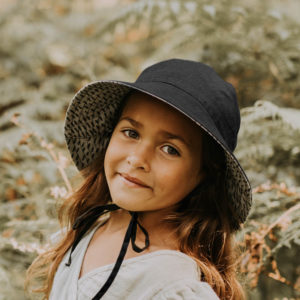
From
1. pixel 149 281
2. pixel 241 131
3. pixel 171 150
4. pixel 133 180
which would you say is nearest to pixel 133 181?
pixel 133 180

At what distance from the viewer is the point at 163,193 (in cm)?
110

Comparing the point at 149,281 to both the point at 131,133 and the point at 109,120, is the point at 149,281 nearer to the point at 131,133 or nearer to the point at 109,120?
the point at 131,133

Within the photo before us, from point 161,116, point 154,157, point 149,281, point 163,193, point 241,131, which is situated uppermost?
point 161,116

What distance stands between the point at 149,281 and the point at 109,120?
25.3 inches

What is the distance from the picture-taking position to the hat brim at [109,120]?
101 cm

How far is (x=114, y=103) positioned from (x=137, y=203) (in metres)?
0.43

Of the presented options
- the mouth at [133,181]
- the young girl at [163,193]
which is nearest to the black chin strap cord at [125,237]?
the young girl at [163,193]

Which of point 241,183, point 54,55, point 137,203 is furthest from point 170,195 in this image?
point 54,55

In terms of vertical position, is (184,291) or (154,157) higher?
(154,157)

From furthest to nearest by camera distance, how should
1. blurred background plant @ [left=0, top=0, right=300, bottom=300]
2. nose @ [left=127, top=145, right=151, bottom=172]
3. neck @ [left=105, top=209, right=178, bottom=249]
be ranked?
blurred background plant @ [left=0, top=0, right=300, bottom=300] → neck @ [left=105, top=209, right=178, bottom=249] → nose @ [left=127, top=145, right=151, bottom=172]

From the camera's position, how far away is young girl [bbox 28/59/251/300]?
105 centimetres

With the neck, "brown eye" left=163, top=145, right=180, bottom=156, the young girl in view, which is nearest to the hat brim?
the young girl

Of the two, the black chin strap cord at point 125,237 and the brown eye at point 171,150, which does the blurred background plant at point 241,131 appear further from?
the brown eye at point 171,150

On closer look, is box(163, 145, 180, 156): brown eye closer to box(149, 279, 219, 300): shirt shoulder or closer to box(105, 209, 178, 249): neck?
box(105, 209, 178, 249): neck
